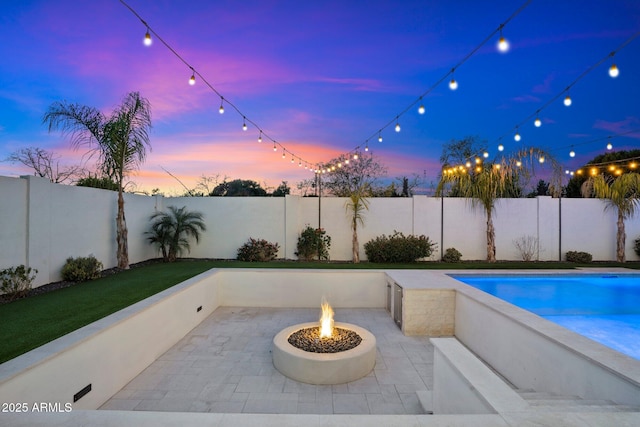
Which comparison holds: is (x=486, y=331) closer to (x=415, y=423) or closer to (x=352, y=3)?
(x=415, y=423)

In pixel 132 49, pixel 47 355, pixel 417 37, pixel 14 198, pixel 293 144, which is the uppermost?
pixel 417 37

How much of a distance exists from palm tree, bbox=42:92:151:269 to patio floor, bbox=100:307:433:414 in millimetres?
4527

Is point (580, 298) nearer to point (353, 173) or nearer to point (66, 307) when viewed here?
point (66, 307)

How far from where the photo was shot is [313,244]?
10.8 metres

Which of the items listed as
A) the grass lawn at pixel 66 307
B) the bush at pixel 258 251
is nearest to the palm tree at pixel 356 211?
the bush at pixel 258 251

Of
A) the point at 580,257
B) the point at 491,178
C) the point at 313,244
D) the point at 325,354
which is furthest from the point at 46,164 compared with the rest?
the point at 580,257

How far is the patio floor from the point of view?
3.53m

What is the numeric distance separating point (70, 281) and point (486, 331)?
24.9ft

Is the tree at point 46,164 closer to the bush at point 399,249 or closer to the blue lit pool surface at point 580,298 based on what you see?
the bush at point 399,249

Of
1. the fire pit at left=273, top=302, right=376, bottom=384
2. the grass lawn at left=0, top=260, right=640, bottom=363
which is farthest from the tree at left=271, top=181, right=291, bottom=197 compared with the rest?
the fire pit at left=273, top=302, right=376, bottom=384

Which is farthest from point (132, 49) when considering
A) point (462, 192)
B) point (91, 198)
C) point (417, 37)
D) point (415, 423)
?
point (462, 192)

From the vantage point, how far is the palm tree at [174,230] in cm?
1027

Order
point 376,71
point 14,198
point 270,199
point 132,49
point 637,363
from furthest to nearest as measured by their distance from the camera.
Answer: point 270,199
point 376,71
point 132,49
point 14,198
point 637,363

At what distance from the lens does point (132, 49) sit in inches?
297
